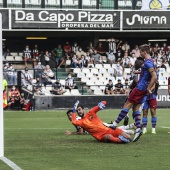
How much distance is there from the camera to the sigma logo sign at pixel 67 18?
38781mm

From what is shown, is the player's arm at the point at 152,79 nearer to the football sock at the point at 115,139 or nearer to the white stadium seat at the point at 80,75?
the football sock at the point at 115,139

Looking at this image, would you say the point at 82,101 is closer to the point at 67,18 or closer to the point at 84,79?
the point at 84,79

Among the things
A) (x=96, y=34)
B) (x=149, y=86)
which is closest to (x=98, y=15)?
(x=96, y=34)

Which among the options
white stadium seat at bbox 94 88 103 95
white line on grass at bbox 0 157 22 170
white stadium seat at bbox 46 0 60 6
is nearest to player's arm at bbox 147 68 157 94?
white line on grass at bbox 0 157 22 170

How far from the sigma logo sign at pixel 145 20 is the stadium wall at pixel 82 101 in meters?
7.23

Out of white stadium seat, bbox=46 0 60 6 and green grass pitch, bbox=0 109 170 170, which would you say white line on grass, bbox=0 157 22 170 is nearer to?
green grass pitch, bbox=0 109 170 170

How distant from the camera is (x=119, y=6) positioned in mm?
42406

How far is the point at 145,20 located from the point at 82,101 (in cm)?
964

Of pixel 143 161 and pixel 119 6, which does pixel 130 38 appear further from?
pixel 143 161

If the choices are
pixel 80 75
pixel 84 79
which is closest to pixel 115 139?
pixel 84 79

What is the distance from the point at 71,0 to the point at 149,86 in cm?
2846

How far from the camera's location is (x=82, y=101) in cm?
3319

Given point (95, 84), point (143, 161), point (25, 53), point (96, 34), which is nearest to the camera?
point (143, 161)

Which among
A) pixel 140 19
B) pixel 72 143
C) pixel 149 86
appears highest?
pixel 140 19
